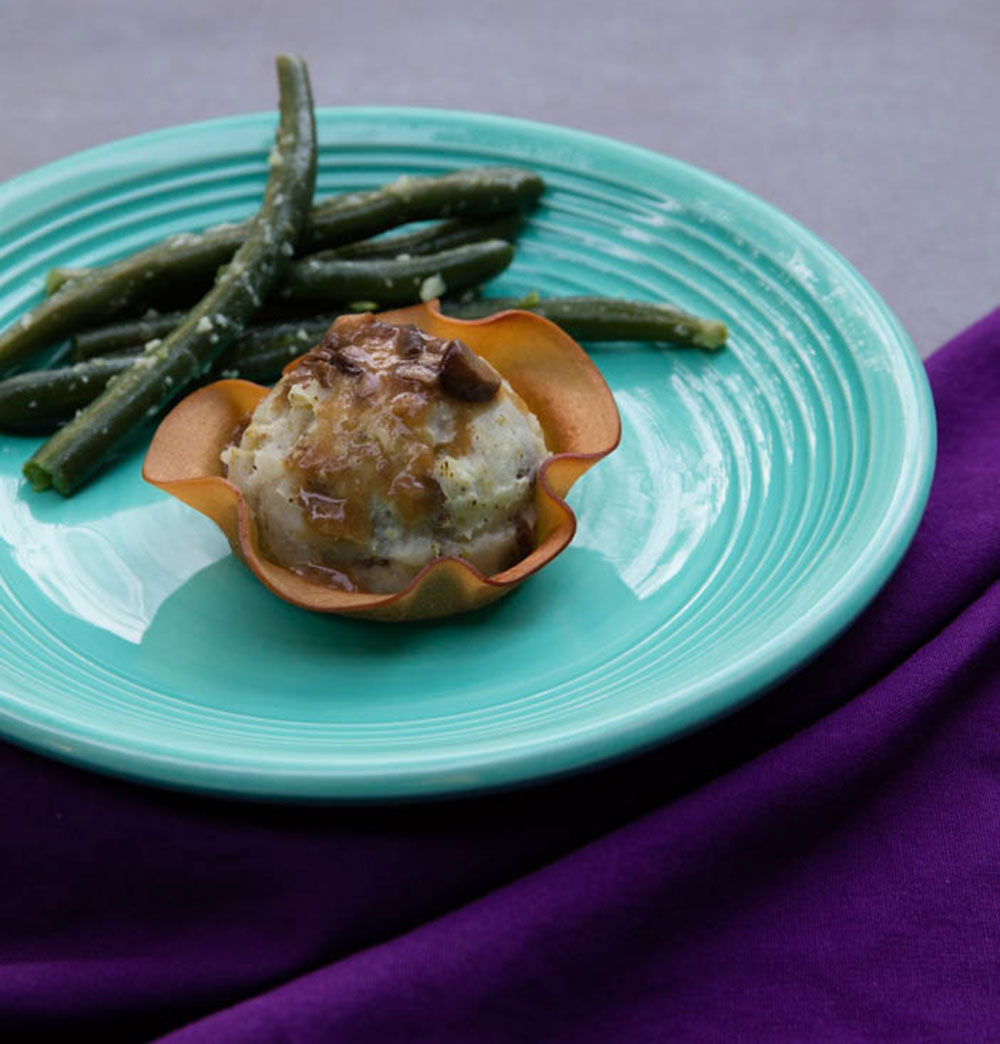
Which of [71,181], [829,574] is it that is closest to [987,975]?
[829,574]

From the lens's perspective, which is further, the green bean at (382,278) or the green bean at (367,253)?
the green bean at (382,278)

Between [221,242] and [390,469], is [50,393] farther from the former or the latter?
[390,469]

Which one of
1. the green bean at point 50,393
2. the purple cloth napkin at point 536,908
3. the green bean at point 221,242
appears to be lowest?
the purple cloth napkin at point 536,908

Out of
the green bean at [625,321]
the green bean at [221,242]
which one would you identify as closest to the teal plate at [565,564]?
the green bean at [625,321]

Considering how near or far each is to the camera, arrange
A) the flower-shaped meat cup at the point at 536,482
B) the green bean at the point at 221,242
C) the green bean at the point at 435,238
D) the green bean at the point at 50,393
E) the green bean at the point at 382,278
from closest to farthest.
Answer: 1. the flower-shaped meat cup at the point at 536,482
2. the green bean at the point at 50,393
3. the green bean at the point at 221,242
4. the green bean at the point at 382,278
5. the green bean at the point at 435,238

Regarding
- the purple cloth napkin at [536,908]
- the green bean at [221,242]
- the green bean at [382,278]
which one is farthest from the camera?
the green bean at [382,278]

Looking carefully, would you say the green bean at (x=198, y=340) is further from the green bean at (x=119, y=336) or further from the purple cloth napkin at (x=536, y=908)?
the purple cloth napkin at (x=536, y=908)

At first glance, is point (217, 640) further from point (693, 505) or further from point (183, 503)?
point (693, 505)
